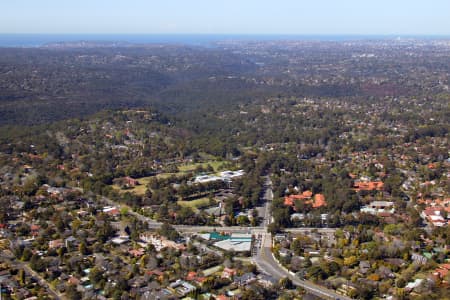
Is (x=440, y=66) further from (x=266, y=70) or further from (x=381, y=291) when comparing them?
(x=381, y=291)

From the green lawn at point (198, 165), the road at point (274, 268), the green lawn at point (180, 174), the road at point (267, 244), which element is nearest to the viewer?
the road at point (274, 268)

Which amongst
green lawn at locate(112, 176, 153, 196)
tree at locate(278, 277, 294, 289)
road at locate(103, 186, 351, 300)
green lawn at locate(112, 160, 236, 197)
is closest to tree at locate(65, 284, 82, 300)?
road at locate(103, 186, 351, 300)

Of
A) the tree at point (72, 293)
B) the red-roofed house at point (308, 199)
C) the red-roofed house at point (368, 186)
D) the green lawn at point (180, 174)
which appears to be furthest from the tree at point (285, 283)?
the red-roofed house at point (368, 186)

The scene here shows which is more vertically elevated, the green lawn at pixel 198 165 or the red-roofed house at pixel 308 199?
the green lawn at pixel 198 165

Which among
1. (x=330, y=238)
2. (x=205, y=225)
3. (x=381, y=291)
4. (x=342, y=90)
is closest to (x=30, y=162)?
(x=205, y=225)

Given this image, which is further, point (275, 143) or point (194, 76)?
point (194, 76)

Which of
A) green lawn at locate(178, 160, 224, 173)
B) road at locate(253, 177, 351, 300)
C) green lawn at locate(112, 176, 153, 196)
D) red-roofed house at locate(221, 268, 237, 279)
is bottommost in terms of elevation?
road at locate(253, 177, 351, 300)

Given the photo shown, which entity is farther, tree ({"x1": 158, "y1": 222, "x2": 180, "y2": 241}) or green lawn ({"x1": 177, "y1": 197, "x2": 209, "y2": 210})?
green lawn ({"x1": 177, "y1": 197, "x2": 209, "y2": 210})

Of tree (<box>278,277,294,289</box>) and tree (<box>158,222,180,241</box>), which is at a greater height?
tree (<box>158,222,180,241</box>)

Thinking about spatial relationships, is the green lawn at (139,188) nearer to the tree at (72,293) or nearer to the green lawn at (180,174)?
the green lawn at (180,174)

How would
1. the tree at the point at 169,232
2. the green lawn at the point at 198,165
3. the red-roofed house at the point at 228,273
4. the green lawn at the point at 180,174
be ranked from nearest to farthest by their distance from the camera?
the red-roofed house at the point at 228,273, the tree at the point at 169,232, the green lawn at the point at 180,174, the green lawn at the point at 198,165

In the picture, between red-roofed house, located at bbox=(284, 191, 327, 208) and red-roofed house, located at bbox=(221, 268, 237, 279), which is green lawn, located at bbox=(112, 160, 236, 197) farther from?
red-roofed house, located at bbox=(221, 268, 237, 279)
